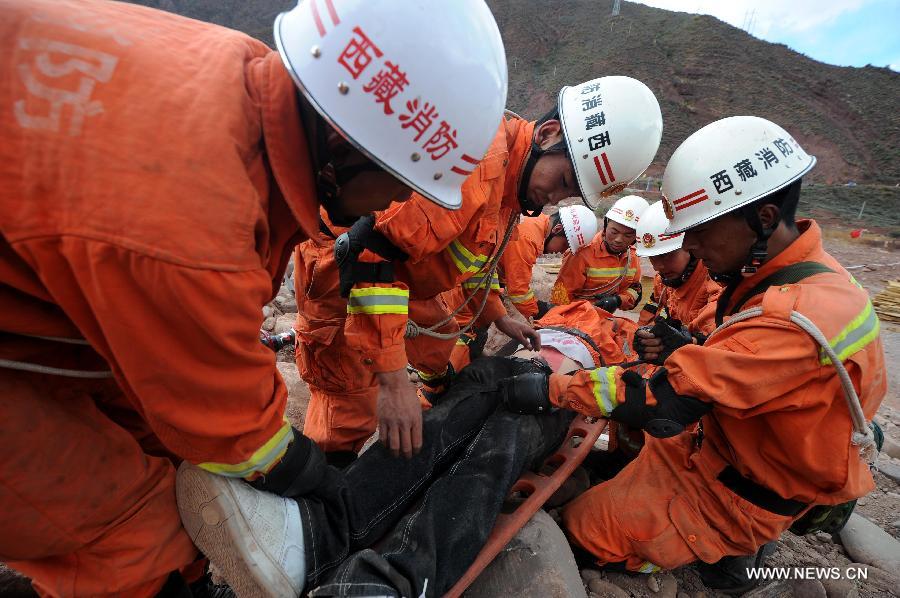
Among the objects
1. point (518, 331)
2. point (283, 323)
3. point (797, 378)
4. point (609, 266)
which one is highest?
point (797, 378)

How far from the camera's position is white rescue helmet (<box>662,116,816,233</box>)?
2.27 metres

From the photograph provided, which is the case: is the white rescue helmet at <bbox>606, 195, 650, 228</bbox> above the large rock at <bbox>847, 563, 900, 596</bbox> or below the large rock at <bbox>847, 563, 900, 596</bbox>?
above

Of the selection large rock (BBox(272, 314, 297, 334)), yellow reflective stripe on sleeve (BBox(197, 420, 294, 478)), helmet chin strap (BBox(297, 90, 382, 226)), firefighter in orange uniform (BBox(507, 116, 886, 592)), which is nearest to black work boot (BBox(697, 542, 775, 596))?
firefighter in orange uniform (BBox(507, 116, 886, 592))

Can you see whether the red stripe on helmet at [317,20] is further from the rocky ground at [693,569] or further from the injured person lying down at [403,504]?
the rocky ground at [693,569]

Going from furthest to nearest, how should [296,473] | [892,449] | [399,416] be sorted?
[892,449] < [399,416] < [296,473]

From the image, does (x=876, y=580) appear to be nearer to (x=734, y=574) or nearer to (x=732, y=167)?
(x=734, y=574)

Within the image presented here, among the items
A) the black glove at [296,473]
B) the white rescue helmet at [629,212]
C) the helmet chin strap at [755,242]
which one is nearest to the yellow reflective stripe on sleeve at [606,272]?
the white rescue helmet at [629,212]

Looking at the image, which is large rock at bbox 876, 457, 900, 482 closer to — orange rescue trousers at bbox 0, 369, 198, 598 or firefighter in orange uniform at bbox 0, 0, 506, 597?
firefighter in orange uniform at bbox 0, 0, 506, 597

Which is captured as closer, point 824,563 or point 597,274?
point 824,563

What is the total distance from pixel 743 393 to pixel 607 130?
159cm

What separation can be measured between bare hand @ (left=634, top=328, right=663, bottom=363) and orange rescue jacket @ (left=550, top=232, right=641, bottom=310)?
2.61 meters

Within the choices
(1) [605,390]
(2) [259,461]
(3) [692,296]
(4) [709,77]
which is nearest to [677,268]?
(3) [692,296]

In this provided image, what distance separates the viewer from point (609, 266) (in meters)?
6.01

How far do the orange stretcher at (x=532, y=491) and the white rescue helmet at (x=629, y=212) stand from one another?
10.3 feet
